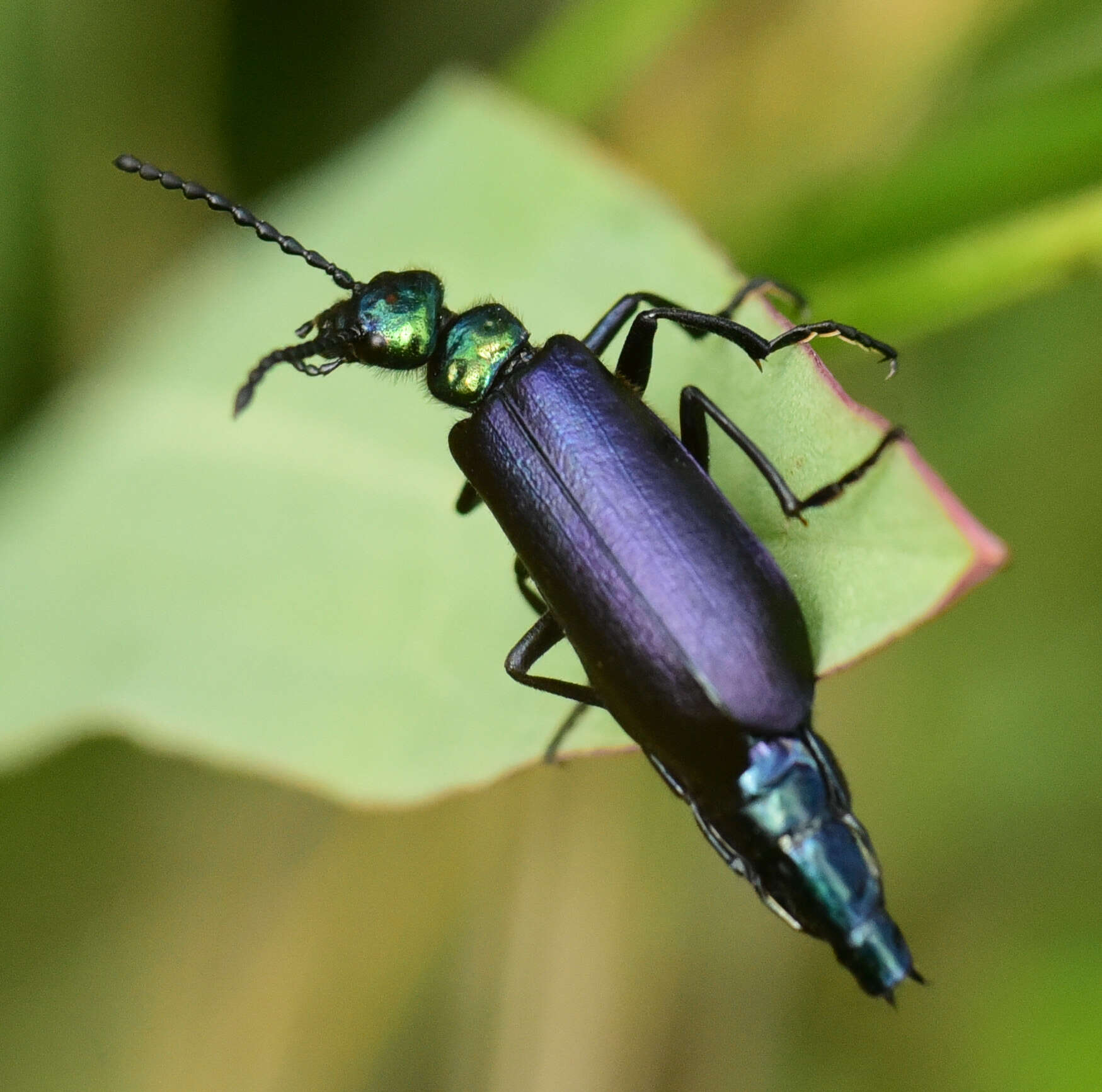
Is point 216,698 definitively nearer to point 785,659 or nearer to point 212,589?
point 212,589

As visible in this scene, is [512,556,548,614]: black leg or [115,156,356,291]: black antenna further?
[115,156,356,291]: black antenna

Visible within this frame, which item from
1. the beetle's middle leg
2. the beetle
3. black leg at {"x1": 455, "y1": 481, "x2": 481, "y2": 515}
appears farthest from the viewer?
black leg at {"x1": 455, "y1": 481, "x2": 481, "y2": 515}

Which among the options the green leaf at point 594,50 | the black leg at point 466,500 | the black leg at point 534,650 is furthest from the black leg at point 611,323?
the green leaf at point 594,50

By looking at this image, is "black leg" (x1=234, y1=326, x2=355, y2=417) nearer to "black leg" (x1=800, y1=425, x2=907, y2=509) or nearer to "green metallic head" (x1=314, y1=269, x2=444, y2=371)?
"green metallic head" (x1=314, y1=269, x2=444, y2=371)

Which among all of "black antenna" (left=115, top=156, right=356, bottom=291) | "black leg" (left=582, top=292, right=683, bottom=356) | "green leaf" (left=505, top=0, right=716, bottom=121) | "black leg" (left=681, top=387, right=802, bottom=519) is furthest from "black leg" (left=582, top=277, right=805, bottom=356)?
"green leaf" (left=505, top=0, right=716, bottom=121)

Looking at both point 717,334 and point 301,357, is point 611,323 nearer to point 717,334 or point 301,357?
point 717,334

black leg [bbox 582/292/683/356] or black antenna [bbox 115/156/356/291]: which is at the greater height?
black leg [bbox 582/292/683/356]

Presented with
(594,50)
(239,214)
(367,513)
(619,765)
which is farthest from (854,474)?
(594,50)
